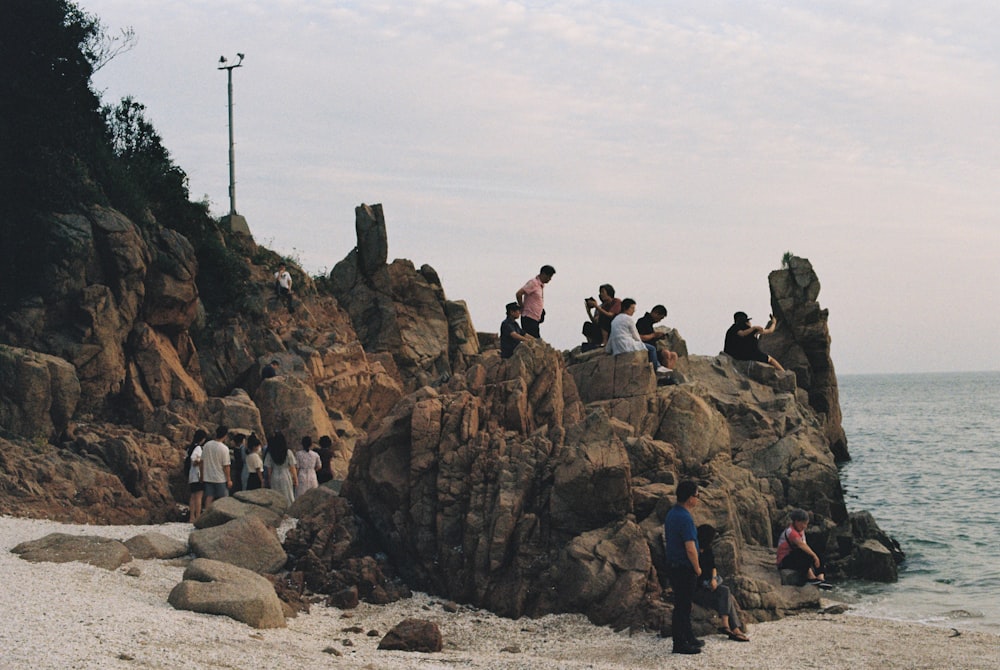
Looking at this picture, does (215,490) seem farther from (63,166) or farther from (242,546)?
(63,166)

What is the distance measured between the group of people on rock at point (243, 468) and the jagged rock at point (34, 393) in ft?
15.2

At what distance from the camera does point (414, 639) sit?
15.3 metres

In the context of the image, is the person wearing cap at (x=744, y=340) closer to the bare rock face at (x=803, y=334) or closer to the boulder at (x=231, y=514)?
the boulder at (x=231, y=514)

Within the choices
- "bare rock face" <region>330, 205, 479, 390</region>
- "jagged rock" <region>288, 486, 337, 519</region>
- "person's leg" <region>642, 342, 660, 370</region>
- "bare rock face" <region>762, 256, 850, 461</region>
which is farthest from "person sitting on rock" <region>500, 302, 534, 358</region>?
"bare rock face" <region>762, 256, 850, 461</region>

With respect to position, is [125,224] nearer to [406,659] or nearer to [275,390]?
[275,390]

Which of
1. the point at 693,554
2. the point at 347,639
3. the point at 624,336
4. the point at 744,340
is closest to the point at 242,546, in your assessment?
the point at 347,639

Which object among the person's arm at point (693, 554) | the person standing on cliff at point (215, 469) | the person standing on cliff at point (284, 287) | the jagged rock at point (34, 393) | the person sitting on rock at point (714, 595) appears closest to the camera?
the person's arm at point (693, 554)

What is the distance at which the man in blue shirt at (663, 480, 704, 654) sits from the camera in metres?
14.2

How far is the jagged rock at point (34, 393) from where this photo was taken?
2545cm

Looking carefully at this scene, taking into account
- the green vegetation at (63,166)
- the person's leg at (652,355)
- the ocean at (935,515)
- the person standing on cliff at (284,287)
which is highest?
the green vegetation at (63,166)

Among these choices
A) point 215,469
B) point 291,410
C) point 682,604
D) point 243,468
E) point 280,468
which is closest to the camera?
point 682,604

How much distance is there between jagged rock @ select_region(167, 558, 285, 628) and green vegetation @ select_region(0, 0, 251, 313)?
1727 centimetres

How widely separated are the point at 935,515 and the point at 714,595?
77.1ft

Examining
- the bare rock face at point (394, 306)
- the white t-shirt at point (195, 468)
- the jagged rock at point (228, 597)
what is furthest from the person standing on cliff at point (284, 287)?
the jagged rock at point (228, 597)
